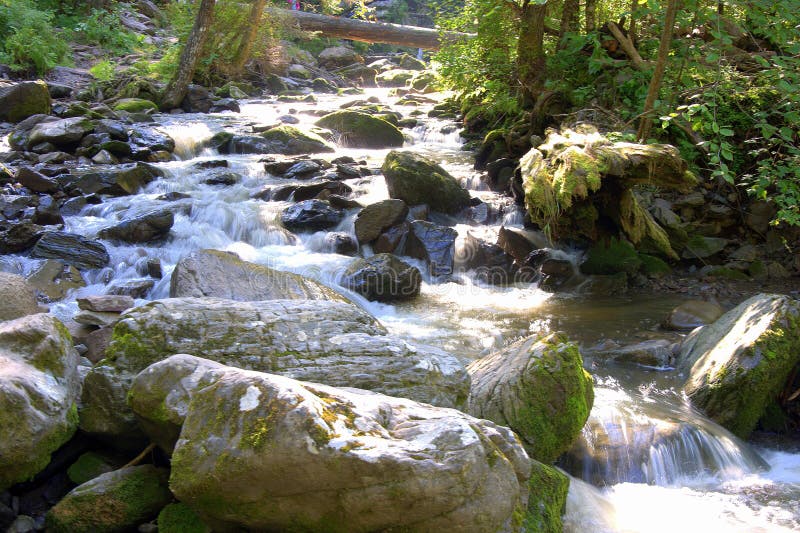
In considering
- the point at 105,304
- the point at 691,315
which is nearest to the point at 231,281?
the point at 105,304

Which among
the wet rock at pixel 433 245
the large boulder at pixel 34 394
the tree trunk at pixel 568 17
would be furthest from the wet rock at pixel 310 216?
the large boulder at pixel 34 394

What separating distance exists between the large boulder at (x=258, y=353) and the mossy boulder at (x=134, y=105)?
12720 millimetres

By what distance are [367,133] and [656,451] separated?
11082mm

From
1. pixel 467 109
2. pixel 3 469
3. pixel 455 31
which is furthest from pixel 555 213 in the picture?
pixel 467 109

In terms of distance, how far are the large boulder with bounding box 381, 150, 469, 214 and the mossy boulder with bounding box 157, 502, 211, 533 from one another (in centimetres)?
722

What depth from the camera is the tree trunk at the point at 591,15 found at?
1091 cm

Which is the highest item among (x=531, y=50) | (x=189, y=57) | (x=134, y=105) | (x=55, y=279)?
(x=531, y=50)

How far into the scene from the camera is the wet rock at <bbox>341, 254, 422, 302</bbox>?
25.4 feet

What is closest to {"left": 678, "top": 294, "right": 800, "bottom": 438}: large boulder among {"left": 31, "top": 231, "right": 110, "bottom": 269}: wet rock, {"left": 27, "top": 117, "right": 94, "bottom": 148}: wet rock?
{"left": 31, "top": 231, "right": 110, "bottom": 269}: wet rock

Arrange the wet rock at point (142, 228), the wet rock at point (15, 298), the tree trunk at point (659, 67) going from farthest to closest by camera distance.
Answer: the wet rock at point (142, 228), the tree trunk at point (659, 67), the wet rock at point (15, 298)

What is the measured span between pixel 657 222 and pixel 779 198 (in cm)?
156

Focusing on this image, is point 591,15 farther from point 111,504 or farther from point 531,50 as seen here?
point 111,504

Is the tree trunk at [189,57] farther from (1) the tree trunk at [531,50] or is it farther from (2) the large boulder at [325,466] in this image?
(2) the large boulder at [325,466]

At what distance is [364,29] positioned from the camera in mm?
22750
